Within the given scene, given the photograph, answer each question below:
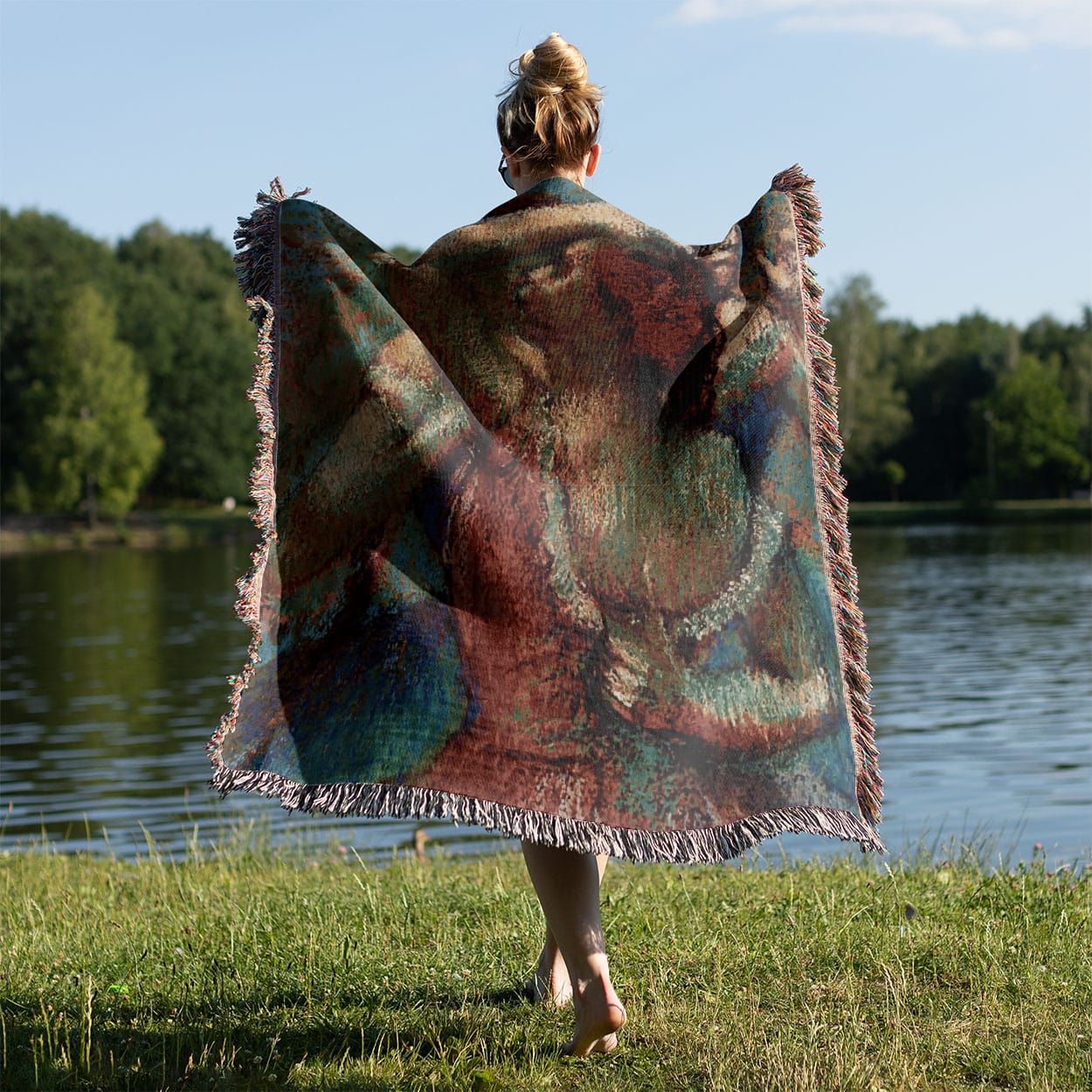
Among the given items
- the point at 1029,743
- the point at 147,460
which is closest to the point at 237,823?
the point at 1029,743

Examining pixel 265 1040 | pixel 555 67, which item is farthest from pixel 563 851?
pixel 555 67

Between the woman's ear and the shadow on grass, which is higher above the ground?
the woman's ear

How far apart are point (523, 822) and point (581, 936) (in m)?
0.31

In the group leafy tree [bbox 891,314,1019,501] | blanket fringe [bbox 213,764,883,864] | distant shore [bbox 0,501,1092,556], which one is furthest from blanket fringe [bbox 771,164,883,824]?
leafy tree [bbox 891,314,1019,501]

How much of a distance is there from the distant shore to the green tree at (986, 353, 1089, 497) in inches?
199

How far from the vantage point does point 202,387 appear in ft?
185

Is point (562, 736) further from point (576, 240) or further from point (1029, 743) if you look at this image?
point (1029, 743)

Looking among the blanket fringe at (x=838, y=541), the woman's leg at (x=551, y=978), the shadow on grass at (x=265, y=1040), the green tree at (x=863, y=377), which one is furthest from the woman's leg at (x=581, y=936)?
the green tree at (x=863, y=377)

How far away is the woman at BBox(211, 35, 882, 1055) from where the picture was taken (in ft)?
9.45

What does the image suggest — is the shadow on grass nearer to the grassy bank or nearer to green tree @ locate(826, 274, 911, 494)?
the grassy bank

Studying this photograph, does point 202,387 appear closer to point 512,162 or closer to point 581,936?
point 512,162

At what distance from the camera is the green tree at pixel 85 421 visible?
4906cm

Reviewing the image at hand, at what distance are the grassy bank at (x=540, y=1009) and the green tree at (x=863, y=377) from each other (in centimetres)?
6033

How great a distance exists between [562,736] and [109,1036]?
126 cm
